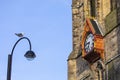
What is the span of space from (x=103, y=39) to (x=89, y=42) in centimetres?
135

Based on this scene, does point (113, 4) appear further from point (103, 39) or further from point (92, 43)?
point (92, 43)

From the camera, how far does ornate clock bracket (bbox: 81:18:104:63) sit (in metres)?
32.5

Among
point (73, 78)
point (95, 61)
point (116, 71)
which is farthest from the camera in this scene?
point (73, 78)

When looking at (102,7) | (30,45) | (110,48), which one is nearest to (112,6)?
(102,7)

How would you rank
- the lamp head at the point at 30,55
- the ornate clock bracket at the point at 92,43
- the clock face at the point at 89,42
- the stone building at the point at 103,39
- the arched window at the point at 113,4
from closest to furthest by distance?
the lamp head at the point at 30,55
the stone building at the point at 103,39
the ornate clock bracket at the point at 92,43
the arched window at the point at 113,4
the clock face at the point at 89,42

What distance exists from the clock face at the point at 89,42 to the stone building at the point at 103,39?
0.48m

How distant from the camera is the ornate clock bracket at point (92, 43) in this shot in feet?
107

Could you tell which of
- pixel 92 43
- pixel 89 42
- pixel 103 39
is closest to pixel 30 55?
pixel 103 39

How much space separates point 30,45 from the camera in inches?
835

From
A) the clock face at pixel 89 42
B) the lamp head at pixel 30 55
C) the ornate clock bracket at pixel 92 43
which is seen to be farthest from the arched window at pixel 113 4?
the lamp head at pixel 30 55

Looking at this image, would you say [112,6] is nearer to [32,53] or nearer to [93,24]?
[93,24]

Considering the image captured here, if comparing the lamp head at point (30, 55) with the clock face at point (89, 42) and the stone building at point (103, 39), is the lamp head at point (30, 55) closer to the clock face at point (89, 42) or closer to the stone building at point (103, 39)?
the stone building at point (103, 39)

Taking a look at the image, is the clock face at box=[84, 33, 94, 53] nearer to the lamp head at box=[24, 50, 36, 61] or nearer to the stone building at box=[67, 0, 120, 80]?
the stone building at box=[67, 0, 120, 80]

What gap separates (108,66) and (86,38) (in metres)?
3.88
